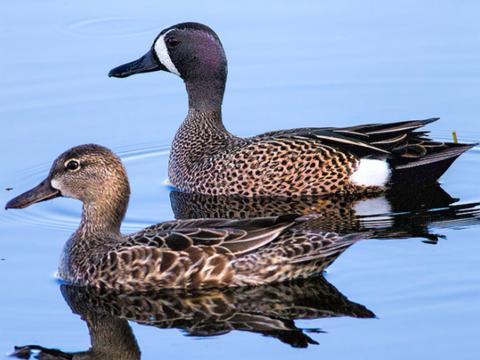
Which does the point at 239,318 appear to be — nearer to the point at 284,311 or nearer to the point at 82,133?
the point at 284,311

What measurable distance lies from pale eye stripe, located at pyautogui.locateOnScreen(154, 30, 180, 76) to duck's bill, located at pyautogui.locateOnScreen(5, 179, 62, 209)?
11.8 ft

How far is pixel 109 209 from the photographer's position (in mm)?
11297

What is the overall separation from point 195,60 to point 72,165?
3572 millimetres

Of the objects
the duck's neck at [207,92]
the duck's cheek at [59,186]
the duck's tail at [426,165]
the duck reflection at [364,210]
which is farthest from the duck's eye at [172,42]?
the duck's cheek at [59,186]

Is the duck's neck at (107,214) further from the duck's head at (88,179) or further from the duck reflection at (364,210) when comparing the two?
the duck reflection at (364,210)

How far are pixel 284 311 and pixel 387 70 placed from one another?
6370 millimetres

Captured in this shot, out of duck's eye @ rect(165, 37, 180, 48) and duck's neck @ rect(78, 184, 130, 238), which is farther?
duck's eye @ rect(165, 37, 180, 48)

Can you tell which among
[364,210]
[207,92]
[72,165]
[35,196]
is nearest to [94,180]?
[72,165]

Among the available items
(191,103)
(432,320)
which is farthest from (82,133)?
(432,320)

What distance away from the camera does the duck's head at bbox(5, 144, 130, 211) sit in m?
11.3

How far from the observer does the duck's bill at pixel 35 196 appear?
450 inches

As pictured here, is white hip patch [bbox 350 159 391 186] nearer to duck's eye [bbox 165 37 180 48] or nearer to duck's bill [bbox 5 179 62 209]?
duck's eye [bbox 165 37 180 48]

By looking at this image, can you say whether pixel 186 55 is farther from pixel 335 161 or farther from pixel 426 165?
pixel 426 165

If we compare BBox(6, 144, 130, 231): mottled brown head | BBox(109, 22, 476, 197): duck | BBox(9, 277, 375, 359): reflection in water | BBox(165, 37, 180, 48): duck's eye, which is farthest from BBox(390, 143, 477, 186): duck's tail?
BBox(6, 144, 130, 231): mottled brown head
